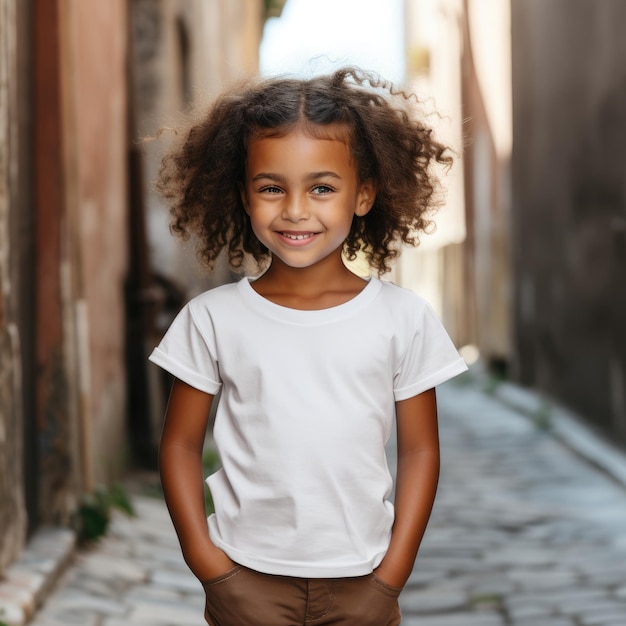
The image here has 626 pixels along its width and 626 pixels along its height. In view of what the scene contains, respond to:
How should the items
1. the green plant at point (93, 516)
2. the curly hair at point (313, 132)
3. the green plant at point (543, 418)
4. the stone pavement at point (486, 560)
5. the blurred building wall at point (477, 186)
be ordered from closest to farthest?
the curly hair at point (313, 132)
the stone pavement at point (486, 560)
the green plant at point (93, 516)
the green plant at point (543, 418)
the blurred building wall at point (477, 186)

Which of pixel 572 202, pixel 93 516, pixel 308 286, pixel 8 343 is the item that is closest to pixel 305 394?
pixel 308 286

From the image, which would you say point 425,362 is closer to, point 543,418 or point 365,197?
point 365,197

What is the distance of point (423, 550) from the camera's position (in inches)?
207

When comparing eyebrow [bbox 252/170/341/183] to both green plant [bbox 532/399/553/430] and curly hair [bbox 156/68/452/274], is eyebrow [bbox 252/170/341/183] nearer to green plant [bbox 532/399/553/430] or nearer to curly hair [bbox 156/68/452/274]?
curly hair [bbox 156/68/452/274]

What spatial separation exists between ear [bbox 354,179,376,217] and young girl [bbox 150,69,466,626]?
0.01 m

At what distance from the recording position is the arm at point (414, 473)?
2.17 m

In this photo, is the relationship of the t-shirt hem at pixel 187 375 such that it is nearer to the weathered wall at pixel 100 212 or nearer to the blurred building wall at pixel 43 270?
the blurred building wall at pixel 43 270

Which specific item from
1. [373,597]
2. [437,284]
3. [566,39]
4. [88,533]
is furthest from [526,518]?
[437,284]

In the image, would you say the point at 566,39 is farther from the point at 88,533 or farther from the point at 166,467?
the point at 166,467

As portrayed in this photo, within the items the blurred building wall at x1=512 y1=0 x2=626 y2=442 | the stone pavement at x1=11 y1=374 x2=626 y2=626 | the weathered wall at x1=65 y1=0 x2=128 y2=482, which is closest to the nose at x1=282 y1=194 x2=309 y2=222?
the stone pavement at x1=11 y1=374 x2=626 y2=626

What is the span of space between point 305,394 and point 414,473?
0.27 m

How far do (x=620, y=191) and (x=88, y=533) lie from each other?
15.7 ft

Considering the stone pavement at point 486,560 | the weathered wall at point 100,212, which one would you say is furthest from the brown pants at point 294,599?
the weathered wall at point 100,212

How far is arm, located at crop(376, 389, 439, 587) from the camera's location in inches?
85.4
